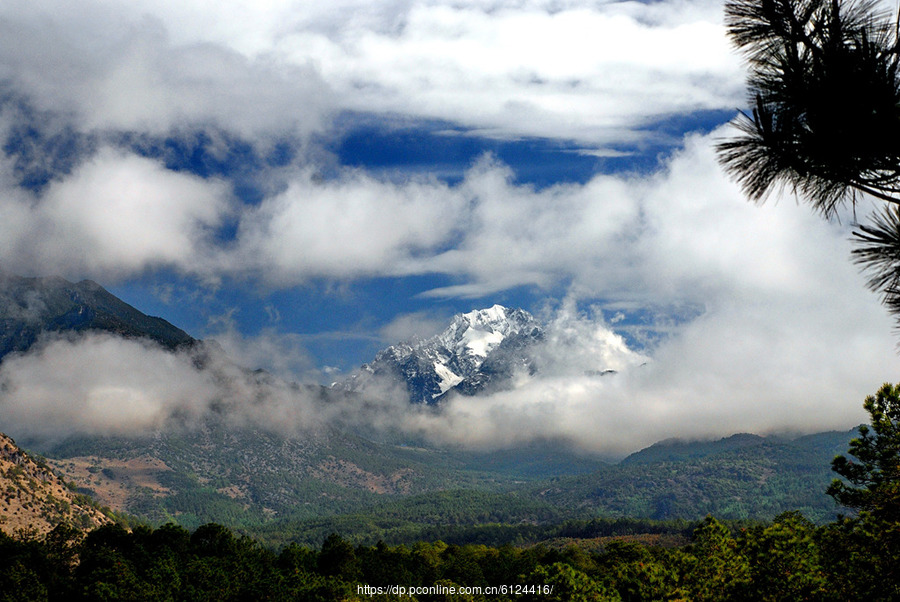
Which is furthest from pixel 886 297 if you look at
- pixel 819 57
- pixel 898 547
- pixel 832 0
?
pixel 898 547

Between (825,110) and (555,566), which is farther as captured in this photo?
(555,566)

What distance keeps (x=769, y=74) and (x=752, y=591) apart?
24.5m

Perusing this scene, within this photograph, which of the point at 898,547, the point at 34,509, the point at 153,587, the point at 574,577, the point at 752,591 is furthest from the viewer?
the point at 34,509

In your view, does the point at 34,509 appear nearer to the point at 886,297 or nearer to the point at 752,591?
the point at 752,591

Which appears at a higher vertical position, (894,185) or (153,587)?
(894,185)

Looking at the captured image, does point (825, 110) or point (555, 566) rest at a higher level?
point (825, 110)

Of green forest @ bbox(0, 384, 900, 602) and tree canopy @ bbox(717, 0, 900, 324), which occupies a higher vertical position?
tree canopy @ bbox(717, 0, 900, 324)

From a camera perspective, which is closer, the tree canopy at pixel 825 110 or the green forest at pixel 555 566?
the tree canopy at pixel 825 110

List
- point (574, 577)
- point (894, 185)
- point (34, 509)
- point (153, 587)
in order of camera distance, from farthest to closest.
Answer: point (34, 509)
point (153, 587)
point (574, 577)
point (894, 185)

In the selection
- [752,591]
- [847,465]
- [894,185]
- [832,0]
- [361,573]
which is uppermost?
[832,0]

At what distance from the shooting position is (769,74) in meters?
13.5

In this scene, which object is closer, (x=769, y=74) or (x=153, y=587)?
(x=769, y=74)

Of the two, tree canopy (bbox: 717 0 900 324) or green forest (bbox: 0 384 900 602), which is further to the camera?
green forest (bbox: 0 384 900 602)

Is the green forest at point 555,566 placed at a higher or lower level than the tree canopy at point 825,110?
lower
